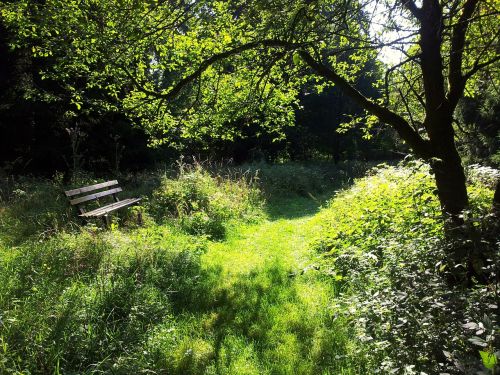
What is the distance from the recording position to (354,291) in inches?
158

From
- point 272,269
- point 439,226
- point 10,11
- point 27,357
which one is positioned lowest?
point 272,269

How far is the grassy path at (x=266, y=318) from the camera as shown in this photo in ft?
10.6

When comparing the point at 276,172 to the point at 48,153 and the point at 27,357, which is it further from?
the point at 27,357

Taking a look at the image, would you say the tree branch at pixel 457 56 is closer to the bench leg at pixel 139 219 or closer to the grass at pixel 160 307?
the grass at pixel 160 307

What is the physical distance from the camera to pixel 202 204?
9.05m

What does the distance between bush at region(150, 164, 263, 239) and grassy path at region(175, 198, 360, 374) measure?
1077mm

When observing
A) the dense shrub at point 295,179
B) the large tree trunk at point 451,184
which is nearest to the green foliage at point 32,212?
the large tree trunk at point 451,184

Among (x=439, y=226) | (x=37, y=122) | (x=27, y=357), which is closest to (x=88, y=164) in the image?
(x=37, y=122)

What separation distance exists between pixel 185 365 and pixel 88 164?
13.0 meters

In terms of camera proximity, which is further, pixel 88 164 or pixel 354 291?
pixel 88 164

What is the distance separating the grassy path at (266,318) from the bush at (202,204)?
1.08m

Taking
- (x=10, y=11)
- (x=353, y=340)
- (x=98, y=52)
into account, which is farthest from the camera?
(x=10, y=11)

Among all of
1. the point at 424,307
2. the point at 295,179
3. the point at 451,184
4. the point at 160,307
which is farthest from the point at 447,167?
the point at 295,179

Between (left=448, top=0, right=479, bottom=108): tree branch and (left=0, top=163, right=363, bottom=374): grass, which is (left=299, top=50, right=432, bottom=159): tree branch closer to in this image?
(left=448, top=0, right=479, bottom=108): tree branch
